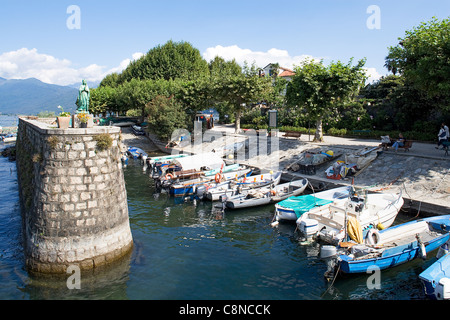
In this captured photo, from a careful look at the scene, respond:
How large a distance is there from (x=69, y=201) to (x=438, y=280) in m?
13.4

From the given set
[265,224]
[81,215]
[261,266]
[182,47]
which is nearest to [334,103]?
[265,224]

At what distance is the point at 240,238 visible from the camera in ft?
54.2

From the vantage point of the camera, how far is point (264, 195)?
70.1 feet

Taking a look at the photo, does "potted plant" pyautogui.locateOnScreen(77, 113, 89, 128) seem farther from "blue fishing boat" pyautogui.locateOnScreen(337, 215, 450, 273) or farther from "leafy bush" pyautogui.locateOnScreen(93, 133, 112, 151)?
"blue fishing boat" pyautogui.locateOnScreen(337, 215, 450, 273)

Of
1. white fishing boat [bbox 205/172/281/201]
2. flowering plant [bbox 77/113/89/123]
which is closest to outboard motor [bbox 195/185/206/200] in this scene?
white fishing boat [bbox 205/172/281/201]

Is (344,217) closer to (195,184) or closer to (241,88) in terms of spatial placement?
(195,184)

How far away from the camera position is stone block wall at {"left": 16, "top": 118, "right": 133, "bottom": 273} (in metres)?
11.8

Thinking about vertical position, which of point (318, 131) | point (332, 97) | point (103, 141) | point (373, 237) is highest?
point (332, 97)

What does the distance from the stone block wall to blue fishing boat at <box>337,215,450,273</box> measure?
31.6 ft

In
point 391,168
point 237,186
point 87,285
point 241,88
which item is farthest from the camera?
point 241,88

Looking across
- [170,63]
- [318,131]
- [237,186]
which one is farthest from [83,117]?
[170,63]

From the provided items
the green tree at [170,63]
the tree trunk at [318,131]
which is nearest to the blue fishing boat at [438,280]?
the tree trunk at [318,131]

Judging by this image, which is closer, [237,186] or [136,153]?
[237,186]

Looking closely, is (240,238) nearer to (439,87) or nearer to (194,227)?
(194,227)
